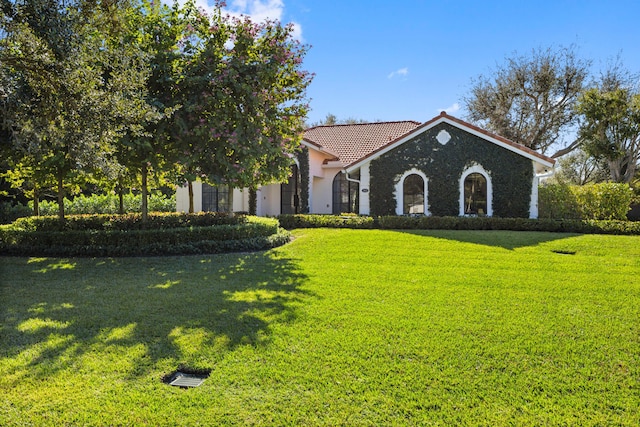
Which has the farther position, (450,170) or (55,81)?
(450,170)

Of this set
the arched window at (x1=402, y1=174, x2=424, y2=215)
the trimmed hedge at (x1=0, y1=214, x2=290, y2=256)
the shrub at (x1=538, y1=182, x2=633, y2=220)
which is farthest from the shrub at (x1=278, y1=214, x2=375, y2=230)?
the shrub at (x1=538, y1=182, x2=633, y2=220)

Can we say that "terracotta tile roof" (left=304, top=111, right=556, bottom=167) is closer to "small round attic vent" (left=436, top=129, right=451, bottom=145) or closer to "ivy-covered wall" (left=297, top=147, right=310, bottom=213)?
"ivy-covered wall" (left=297, top=147, right=310, bottom=213)

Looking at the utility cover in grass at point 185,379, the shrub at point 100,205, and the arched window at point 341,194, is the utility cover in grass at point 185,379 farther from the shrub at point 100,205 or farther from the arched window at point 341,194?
the shrub at point 100,205

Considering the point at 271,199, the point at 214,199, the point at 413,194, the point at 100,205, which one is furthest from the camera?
the point at 100,205

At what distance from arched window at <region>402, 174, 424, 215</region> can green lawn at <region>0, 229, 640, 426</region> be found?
32.4ft

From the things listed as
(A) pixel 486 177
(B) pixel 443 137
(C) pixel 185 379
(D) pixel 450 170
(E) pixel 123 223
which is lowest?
(C) pixel 185 379

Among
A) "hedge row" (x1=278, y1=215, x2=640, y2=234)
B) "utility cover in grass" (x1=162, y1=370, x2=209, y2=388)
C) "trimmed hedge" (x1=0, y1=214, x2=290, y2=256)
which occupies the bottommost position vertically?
"utility cover in grass" (x1=162, y1=370, x2=209, y2=388)

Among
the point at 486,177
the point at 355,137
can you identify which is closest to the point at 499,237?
the point at 486,177

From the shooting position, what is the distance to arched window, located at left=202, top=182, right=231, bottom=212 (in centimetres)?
Result: 2358

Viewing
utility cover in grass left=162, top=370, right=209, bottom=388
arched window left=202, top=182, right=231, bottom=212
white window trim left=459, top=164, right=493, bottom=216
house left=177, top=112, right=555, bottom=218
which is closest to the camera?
utility cover in grass left=162, top=370, right=209, bottom=388

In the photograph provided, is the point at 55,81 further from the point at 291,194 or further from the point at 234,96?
the point at 291,194

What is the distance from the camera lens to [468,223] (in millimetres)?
→ 16734

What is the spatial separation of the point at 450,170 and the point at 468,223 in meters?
3.02

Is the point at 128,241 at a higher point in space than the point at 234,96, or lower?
lower
